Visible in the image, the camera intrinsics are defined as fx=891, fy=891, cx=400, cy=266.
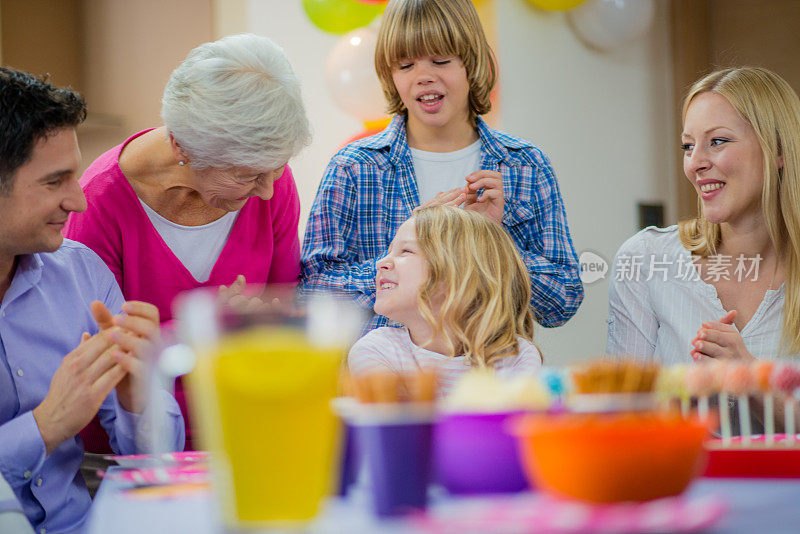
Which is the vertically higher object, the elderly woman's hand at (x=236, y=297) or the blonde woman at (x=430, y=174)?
the blonde woman at (x=430, y=174)

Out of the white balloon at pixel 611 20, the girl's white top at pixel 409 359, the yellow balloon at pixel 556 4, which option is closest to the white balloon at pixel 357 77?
the yellow balloon at pixel 556 4

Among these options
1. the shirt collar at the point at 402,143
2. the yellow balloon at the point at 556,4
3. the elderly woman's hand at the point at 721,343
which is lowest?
the elderly woman's hand at the point at 721,343

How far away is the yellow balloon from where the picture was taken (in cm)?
394

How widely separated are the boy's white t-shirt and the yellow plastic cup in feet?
5.63

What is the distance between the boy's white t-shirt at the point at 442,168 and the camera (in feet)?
7.64

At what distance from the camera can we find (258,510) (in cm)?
62

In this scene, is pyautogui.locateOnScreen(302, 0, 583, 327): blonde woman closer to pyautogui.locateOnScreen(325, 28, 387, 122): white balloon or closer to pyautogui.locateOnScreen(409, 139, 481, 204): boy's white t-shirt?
pyautogui.locateOnScreen(409, 139, 481, 204): boy's white t-shirt

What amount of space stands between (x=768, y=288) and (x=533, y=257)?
0.54 meters

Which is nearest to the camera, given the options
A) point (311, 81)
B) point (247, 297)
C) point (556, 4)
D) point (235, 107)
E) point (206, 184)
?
point (247, 297)

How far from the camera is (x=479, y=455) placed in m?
0.83

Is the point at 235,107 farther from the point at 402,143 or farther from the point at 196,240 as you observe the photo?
the point at 402,143

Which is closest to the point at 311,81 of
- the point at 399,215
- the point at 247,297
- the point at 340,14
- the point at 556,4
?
the point at 340,14

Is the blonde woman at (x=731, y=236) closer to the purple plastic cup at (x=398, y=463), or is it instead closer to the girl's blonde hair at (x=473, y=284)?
the girl's blonde hair at (x=473, y=284)

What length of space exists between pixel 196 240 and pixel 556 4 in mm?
2458
